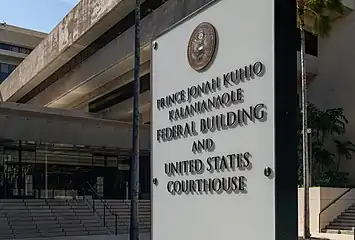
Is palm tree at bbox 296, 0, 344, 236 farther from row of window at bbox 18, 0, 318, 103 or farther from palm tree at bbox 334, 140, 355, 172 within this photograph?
palm tree at bbox 334, 140, 355, 172

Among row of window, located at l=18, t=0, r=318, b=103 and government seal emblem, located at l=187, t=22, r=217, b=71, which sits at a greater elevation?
row of window, located at l=18, t=0, r=318, b=103

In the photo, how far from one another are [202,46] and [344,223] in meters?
20.8

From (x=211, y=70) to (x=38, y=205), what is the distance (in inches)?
994

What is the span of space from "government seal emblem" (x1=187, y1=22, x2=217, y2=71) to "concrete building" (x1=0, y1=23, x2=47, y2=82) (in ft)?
223

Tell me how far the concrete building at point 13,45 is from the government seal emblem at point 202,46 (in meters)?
68.1

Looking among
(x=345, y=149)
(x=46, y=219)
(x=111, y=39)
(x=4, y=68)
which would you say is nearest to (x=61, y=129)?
(x=111, y=39)

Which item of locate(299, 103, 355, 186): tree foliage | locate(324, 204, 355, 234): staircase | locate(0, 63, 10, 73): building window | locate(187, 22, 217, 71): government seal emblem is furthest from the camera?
locate(0, 63, 10, 73): building window

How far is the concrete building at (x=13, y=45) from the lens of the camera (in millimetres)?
69750

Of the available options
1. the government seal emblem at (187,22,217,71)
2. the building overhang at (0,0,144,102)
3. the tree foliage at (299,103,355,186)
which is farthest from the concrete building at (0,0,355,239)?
the government seal emblem at (187,22,217,71)

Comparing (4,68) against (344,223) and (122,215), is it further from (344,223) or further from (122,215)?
(344,223)

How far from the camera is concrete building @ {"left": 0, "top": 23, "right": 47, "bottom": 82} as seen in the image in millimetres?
69750

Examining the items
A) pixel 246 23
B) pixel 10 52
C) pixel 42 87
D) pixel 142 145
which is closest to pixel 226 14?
pixel 246 23

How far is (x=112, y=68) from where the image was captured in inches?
1179

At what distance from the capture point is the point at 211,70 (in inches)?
157
